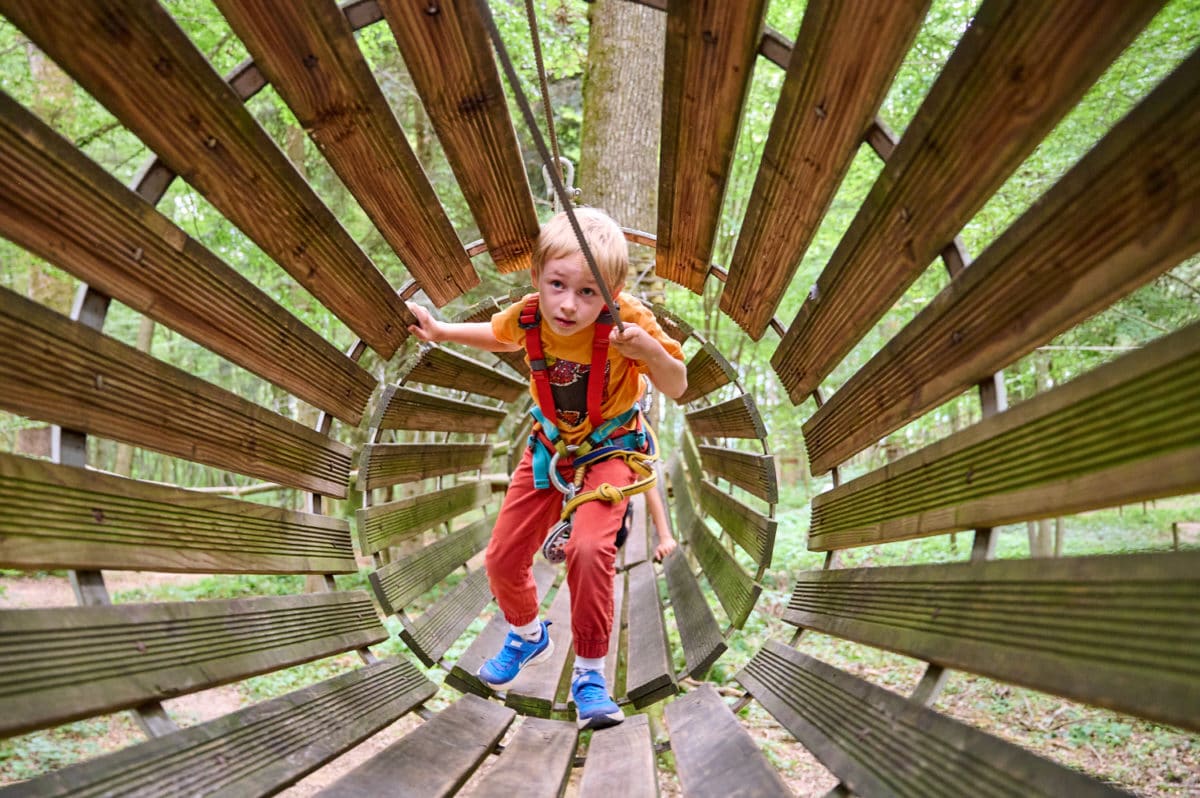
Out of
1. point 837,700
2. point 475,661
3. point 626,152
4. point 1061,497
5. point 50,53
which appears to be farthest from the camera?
point 626,152

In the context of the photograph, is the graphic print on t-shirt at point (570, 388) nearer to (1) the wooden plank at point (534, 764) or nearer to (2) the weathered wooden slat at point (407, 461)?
(2) the weathered wooden slat at point (407, 461)

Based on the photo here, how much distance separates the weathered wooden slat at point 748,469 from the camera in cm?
268

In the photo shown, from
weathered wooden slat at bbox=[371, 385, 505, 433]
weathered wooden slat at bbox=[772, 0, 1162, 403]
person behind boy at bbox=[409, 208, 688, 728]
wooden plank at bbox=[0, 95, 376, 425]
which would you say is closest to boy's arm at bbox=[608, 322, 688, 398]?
person behind boy at bbox=[409, 208, 688, 728]

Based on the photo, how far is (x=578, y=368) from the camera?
95.3 inches

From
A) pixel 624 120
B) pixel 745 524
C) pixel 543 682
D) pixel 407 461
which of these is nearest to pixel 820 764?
pixel 745 524

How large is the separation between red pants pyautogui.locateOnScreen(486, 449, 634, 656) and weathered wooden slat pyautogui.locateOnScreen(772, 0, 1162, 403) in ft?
2.85

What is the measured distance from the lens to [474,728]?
191cm

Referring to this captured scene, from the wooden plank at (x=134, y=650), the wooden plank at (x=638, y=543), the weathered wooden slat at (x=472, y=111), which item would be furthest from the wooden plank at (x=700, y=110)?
the wooden plank at (x=638, y=543)

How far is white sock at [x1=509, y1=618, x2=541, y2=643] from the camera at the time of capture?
252 centimetres

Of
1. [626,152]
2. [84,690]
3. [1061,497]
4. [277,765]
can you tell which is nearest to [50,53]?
[84,690]

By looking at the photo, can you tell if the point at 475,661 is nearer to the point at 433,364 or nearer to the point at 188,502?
the point at 433,364

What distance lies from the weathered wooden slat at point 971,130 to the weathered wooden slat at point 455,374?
1.58m

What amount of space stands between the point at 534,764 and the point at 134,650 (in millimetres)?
868

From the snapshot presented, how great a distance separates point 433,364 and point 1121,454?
95.6 inches
